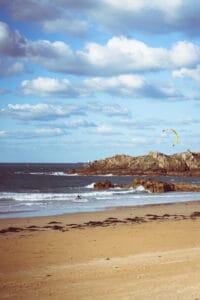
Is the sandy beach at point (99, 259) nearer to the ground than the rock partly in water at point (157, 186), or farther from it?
nearer to the ground

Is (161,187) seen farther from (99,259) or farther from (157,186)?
(99,259)

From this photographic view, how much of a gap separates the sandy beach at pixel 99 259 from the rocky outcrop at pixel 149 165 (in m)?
85.5

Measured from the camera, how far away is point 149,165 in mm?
112562

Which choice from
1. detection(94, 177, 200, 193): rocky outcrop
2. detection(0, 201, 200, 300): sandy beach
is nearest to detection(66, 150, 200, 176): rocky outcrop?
detection(94, 177, 200, 193): rocky outcrop

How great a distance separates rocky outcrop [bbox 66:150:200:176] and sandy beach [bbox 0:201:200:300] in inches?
3364

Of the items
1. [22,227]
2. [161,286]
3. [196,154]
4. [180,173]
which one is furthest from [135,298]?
[196,154]

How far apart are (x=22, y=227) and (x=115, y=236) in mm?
4992

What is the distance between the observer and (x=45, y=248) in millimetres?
13117

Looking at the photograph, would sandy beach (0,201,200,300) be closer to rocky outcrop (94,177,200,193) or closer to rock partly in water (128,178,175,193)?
rock partly in water (128,178,175,193)

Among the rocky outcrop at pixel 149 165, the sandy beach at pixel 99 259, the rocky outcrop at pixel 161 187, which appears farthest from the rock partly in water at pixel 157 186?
the rocky outcrop at pixel 149 165

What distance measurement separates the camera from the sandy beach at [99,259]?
7984 mm

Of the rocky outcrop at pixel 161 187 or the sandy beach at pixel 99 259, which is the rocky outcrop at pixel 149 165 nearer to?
the rocky outcrop at pixel 161 187

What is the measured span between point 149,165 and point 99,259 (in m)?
102

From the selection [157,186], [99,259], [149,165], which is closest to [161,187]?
[157,186]
